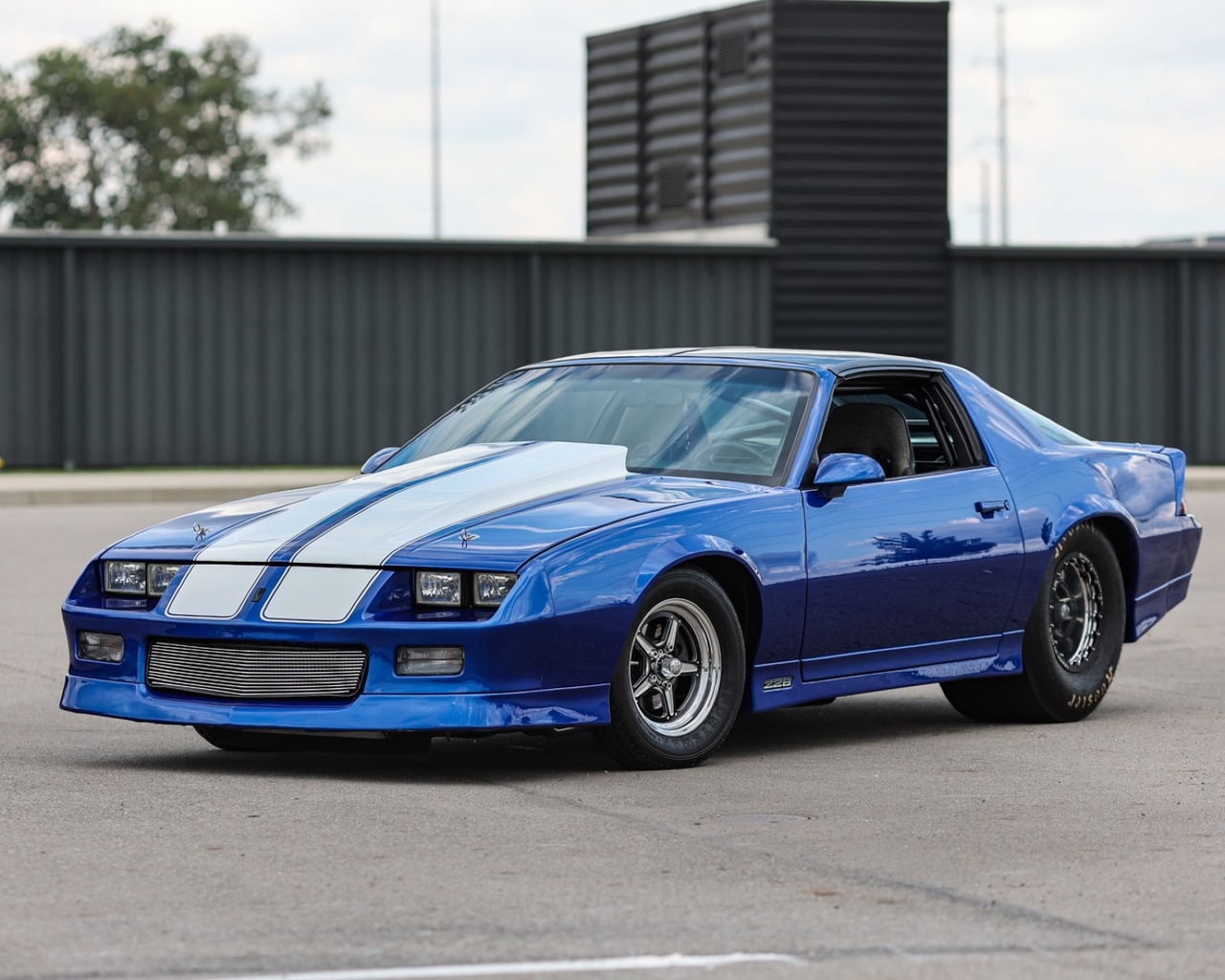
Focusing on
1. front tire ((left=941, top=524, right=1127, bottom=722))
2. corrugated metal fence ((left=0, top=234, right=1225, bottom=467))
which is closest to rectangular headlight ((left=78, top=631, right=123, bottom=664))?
front tire ((left=941, top=524, right=1127, bottom=722))

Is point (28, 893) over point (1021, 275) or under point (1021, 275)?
under

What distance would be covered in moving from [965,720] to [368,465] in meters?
2.54

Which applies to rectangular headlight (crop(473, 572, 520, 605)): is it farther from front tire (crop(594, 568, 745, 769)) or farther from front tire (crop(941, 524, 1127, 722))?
front tire (crop(941, 524, 1127, 722))

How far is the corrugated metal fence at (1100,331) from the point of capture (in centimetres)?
2953

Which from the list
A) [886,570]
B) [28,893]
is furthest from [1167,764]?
[28,893]

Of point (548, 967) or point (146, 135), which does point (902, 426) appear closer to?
point (548, 967)

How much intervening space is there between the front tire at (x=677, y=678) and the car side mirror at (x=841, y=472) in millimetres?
608

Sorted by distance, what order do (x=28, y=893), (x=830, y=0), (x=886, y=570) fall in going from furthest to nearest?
(x=830, y=0), (x=886, y=570), (x=28, y=893)

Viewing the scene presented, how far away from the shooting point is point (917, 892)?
5059 millimetres

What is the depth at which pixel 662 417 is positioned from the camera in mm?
7625

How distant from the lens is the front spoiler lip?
6.38 meters

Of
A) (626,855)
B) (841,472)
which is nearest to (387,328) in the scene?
(841,472)

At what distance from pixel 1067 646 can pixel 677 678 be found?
221 cm

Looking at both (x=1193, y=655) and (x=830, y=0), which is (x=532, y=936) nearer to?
(x=1193, y=655)
